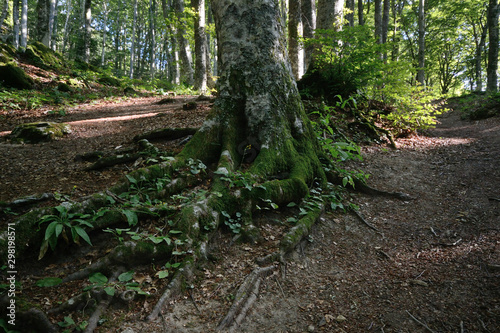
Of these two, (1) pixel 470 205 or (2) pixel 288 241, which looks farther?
(1) pixel 470 205

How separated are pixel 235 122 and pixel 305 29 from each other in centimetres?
924

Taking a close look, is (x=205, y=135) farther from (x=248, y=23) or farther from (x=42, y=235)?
(x=42, y=235)

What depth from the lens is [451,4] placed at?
21.2m

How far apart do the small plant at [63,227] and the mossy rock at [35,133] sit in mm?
4198

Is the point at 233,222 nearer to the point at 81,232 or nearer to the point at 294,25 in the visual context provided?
the point at 81,232

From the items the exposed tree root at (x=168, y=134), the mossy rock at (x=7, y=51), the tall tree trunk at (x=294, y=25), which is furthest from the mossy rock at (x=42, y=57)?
the tall tree trunk at (x=294, y=25)

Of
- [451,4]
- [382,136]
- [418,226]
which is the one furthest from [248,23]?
[451,4]

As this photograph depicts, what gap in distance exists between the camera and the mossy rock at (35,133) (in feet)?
19.2

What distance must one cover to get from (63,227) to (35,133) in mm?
4631

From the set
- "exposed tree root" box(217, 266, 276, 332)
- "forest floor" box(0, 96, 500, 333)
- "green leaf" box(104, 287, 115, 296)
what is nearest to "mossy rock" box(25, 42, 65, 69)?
"forest floor" box(0, 96, 500, 333)

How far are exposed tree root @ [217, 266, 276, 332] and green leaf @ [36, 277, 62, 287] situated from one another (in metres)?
1.39

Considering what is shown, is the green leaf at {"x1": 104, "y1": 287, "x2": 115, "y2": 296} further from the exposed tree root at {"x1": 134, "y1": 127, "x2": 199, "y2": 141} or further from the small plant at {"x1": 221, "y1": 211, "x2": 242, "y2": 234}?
the exposed tree root at {"x1": 134, "y1": 127, "x2": 199, "y2": 141}

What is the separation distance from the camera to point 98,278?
235 centimetres

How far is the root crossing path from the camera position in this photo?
2.34m
